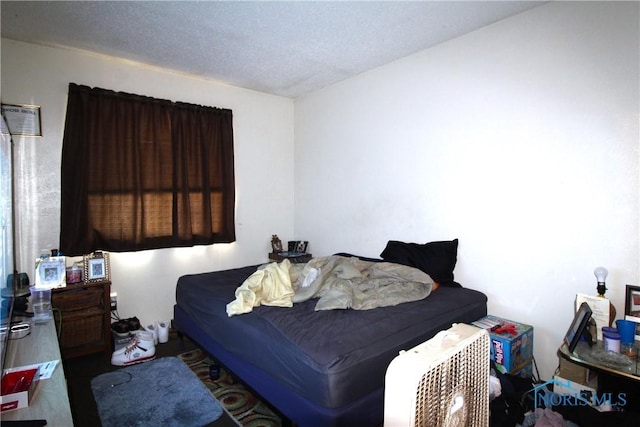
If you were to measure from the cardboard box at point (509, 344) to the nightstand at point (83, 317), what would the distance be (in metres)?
2.92

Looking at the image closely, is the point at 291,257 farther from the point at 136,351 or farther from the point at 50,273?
the point at 50,273

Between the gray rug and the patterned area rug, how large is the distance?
0.05 metres

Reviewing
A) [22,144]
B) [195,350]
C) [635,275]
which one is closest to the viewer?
[635,275]

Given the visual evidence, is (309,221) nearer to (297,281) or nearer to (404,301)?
(297,281)

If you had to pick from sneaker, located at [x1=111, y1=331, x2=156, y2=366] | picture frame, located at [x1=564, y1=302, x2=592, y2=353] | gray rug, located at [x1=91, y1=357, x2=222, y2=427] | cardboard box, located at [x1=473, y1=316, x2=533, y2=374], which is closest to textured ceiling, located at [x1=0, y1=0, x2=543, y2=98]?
picture frame, located at [x1=564, y1=302, x2=592, y2=353]

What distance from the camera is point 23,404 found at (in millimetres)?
1087

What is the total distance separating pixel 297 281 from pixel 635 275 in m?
2.08

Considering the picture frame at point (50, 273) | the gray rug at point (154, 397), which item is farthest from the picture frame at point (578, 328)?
the picture frame at point (50, 273)

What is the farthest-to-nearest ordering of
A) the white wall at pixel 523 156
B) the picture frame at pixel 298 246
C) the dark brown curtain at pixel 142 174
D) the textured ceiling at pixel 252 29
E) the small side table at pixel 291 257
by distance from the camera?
the picture frame at pixel 298 246 < the small side table at pixel 291 257 < the dark brown curtain at pixel 142 174 < the textured ceiling at pixel 252 29 < the white wall at pixel 523 156

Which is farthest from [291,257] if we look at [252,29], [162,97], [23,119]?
[23,119]

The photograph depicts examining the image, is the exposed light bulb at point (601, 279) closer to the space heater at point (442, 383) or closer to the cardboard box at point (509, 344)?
the cardboard box at point (509, 344)

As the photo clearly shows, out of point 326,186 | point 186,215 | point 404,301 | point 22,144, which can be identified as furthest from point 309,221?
point 22,144

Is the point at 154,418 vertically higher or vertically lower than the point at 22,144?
lower

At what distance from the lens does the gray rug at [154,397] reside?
1.99 meters
